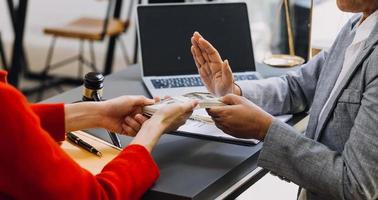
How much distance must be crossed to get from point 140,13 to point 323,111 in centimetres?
76

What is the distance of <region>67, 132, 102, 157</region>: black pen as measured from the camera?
1.36 metres

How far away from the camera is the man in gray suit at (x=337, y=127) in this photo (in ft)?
3.78

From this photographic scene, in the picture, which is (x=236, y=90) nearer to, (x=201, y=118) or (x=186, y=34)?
(x=201, y=118)

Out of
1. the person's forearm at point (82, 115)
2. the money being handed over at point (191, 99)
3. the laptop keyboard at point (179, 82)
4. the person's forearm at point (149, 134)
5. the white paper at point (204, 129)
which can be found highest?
the money being handed over at point (191, 99)

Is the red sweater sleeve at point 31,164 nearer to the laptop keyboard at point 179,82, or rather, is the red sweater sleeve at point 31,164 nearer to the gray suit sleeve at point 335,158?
the gray suit sleeve at point 335,158

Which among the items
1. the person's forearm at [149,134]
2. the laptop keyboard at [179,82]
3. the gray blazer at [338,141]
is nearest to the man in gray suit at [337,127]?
the gray blazer at [338,141]

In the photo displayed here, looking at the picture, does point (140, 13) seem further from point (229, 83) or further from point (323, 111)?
point (323, 111)

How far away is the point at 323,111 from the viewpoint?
4.31ft

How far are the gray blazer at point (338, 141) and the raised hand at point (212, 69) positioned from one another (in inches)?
9.6

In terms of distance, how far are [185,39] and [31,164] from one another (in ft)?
3.16

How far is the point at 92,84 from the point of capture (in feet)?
4.98

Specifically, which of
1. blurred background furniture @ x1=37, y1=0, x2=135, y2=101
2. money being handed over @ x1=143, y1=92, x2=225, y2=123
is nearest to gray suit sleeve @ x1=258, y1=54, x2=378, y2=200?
money being handed over @ x1=143, y1=92, x2=225, y2=123

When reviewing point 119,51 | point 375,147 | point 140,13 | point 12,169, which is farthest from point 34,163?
point 119,51

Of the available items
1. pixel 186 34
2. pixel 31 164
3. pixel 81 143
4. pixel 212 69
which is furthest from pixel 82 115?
pixel 186 34
